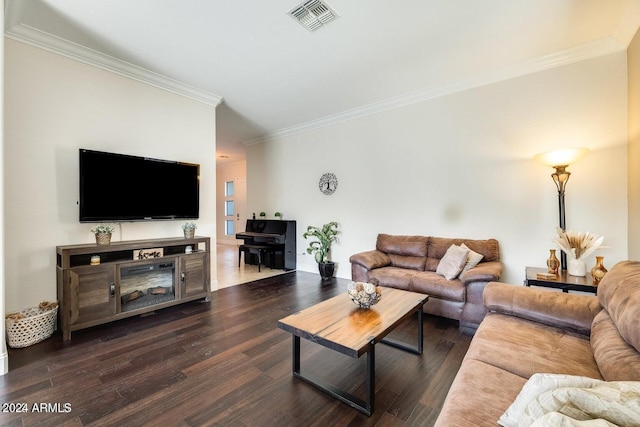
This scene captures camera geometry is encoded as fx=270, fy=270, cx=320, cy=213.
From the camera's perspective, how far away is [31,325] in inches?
93.4

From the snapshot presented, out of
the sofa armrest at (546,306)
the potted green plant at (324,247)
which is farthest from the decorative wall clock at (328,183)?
the sofa armrest at (546,306)

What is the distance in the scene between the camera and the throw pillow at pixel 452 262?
3.07 m

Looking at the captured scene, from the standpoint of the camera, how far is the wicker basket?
2.32m

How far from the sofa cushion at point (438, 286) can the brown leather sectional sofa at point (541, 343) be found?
781 millimetres

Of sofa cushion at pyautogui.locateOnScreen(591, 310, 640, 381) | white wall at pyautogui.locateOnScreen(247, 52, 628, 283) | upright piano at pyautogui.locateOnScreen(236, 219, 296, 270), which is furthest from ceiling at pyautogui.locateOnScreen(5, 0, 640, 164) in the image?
upright piano at pyautogui.locateOnScreen(236, 219, 296, 270)

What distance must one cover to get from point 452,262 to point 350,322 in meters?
1.86

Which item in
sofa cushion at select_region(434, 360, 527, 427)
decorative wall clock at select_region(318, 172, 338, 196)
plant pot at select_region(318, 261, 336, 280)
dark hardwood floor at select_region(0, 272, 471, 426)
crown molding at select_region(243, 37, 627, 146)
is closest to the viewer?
sofa cushion at select_region(434, 360, 527, 427)

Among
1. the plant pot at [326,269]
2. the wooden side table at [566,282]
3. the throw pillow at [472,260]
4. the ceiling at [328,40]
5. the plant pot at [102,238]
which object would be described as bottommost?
the plant pot at [326,269]

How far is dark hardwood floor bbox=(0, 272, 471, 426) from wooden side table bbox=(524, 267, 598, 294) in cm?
85

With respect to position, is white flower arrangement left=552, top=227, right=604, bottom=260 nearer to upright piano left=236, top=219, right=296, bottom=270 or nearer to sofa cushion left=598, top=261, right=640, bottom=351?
sofa cushion left=598, top=261, right=640, bottom=351

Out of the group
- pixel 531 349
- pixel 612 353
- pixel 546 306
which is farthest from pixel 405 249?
pixel 612 353

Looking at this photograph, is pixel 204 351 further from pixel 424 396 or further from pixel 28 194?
pixel 28 194

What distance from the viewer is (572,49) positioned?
2895 millimetres

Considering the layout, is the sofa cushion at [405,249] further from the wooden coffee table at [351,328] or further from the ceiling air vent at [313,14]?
the ceiling air vent at [313,14]
